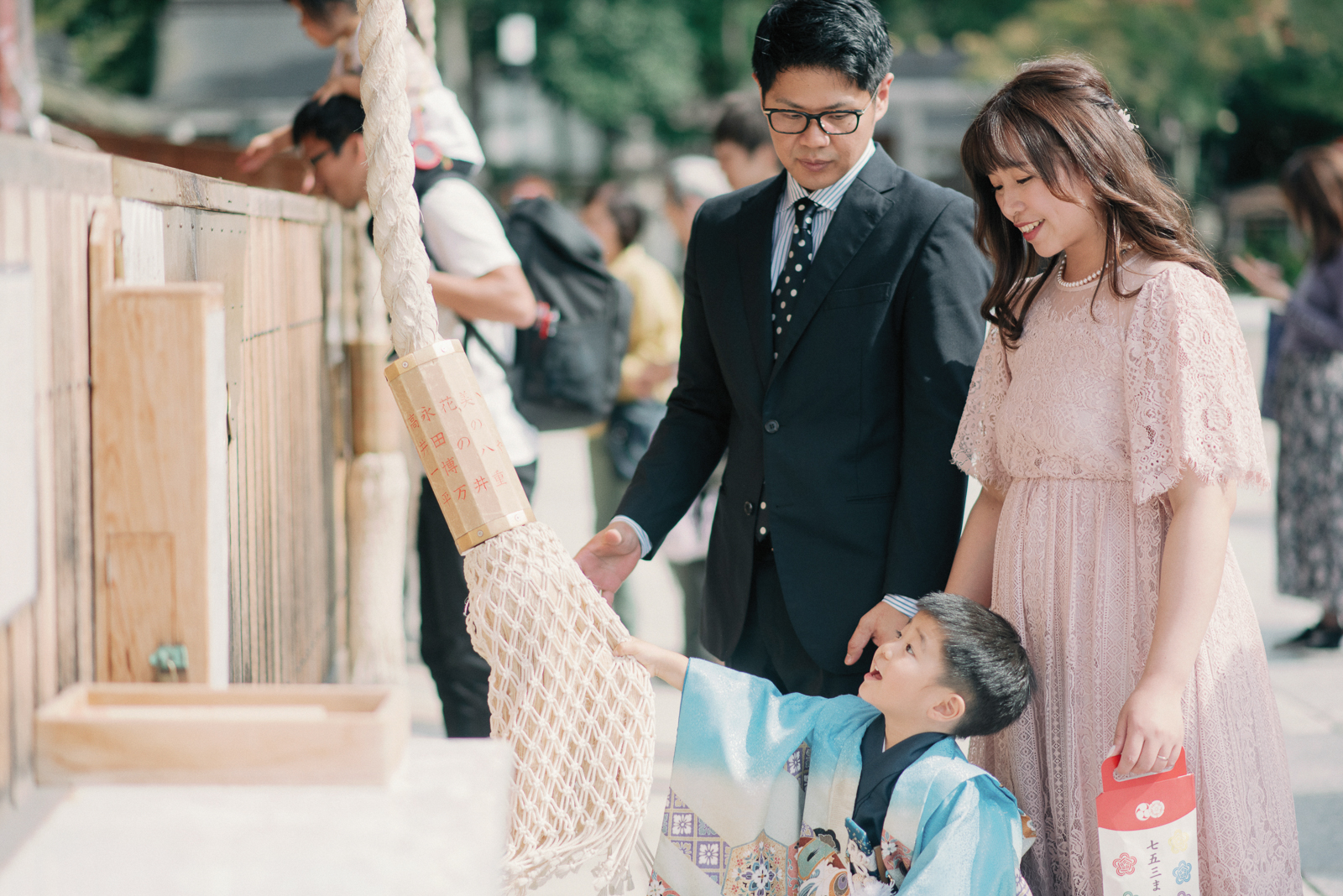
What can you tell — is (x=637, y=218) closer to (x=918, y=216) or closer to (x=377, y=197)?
(x=918, y=216)

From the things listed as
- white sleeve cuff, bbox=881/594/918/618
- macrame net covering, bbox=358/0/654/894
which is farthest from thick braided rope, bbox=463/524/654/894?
white sleeve cuff, bbox=881/594/918/618

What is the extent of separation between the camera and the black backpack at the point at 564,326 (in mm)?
3160

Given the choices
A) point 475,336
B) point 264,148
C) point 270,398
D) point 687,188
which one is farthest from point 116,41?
point 270,398

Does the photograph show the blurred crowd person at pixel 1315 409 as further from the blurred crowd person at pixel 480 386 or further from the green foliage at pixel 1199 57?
the green foliage at pixel 1199 57

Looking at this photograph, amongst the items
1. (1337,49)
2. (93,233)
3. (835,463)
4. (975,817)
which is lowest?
(975,817)

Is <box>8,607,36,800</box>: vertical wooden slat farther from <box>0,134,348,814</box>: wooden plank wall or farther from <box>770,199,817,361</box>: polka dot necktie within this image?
<box>770,199,817,361</box>: polka dot necktie

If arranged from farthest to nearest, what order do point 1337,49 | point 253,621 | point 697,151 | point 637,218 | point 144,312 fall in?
point 697,151 → point 1337,49 → point 637,218 → point 253,621 → point 144,312

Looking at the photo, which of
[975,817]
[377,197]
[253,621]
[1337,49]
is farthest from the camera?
[1337,49]

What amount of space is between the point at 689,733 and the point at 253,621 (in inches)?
34.9

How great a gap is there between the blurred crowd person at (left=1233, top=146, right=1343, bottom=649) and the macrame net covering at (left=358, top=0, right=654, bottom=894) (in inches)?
149

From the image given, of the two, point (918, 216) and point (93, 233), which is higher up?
point (918, 216)

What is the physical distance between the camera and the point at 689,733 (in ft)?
6.12

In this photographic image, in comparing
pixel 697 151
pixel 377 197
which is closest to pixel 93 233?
pixel 377 197

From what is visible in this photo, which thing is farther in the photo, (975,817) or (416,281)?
(975,817)
